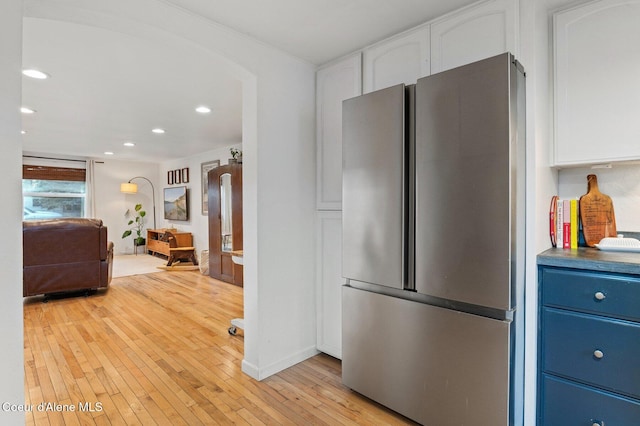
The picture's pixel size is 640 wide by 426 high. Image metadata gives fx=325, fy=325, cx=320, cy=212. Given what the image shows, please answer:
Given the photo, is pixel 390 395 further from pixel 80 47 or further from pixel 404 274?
pixel 80 47

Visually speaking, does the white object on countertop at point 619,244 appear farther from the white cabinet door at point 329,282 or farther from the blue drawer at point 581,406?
the white cabinet door at point 329,282

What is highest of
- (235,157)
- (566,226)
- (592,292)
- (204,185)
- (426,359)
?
(235,157)

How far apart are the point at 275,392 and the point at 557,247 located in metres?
1.94

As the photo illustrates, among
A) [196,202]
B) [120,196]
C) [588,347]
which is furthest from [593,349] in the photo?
[120,196]

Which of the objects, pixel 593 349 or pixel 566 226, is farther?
pixel 566 226

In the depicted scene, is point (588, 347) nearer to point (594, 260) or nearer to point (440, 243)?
point (594, 260)

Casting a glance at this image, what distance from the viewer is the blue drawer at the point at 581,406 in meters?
1.38

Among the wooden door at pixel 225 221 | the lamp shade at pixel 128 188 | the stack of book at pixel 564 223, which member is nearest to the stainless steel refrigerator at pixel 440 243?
the stack of book at pixel 564 223

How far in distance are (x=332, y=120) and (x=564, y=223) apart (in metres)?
1.63

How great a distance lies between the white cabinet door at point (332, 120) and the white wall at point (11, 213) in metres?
1.74

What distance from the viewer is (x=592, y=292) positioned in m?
1.45

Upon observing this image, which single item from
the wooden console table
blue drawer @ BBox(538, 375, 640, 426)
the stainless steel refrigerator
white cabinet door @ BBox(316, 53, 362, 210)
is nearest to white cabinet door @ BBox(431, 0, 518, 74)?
the stainless steel refrigerator

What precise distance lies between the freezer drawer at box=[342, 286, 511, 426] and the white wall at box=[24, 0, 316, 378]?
0.56 m

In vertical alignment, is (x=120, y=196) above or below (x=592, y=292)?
above
